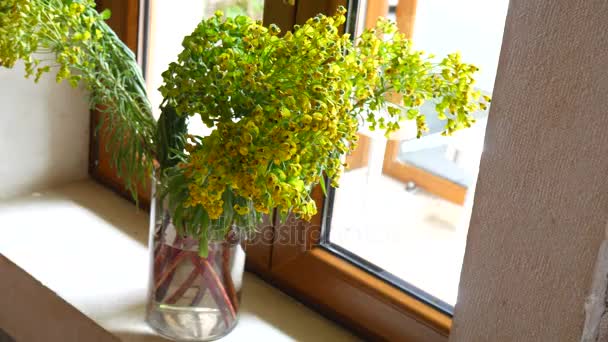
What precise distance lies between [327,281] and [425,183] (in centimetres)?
23

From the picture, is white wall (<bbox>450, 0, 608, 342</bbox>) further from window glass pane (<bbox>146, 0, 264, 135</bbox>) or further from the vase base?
window glass pane (<bbox>146, 0, 264, 135</bbox>)

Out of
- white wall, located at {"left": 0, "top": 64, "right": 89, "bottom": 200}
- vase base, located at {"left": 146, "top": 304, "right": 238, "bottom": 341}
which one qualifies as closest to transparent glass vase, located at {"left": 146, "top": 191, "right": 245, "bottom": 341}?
vase base, located at {"left": 146, "top": 304, "right": 238, "bottom": 341}

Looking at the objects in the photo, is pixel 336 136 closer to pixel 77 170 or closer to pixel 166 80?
pixel 166 80

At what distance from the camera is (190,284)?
4.12ft

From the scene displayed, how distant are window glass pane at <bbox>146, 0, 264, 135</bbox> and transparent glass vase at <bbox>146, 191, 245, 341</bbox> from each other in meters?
0.30

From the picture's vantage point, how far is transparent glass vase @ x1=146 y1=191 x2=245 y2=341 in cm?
124

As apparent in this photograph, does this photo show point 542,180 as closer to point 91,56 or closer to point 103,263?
point 91,56

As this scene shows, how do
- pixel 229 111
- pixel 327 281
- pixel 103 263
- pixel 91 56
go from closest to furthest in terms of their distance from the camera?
pixel 229 111
pixel 91 56
pixel 327 281
pixel 103 263

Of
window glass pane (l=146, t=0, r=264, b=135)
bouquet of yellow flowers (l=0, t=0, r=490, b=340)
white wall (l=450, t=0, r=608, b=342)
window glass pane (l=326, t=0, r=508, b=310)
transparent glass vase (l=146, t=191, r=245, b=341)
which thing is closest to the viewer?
white wall (l=450, t=0, r=608, b=342)

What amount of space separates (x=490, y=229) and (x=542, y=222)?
0.22 ft

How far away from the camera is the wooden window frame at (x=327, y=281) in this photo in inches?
48.7

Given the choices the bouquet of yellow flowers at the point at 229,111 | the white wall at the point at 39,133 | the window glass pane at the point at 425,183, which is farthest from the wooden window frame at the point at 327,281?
the white wall at the point at 39,133

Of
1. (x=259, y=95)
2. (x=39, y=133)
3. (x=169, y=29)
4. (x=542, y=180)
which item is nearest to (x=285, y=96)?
(x=259, y=95)

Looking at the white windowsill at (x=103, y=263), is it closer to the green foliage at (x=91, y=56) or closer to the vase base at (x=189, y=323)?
the vase base at (x=189, y=323)
